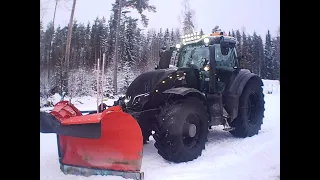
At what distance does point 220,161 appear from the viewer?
2.25m

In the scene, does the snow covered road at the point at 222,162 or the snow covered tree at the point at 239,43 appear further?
the snow covered tree at the point at 239,43

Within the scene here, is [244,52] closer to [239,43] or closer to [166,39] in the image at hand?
[239,43]

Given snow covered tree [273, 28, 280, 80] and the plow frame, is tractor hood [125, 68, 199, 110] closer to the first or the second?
the plow frame

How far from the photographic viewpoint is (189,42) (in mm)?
2641

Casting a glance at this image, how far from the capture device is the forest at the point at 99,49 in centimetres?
213

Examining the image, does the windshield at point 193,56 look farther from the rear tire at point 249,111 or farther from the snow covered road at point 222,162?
the snow covered road at point 222,162

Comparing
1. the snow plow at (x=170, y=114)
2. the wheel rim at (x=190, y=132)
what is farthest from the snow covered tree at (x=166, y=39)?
the wheel rim at (x=190, y=132)

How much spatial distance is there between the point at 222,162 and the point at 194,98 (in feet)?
1.84

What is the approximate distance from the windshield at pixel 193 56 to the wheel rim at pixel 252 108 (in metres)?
0.66

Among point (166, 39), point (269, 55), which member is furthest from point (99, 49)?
point (269, 55)

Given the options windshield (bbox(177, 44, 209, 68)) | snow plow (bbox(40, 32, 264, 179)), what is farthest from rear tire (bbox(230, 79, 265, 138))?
windshield (bbox(177, 44, 209, 68))
